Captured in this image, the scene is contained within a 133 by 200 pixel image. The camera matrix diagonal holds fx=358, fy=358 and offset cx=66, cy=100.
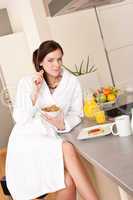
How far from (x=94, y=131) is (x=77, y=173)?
23cm

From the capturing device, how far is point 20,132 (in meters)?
2.01

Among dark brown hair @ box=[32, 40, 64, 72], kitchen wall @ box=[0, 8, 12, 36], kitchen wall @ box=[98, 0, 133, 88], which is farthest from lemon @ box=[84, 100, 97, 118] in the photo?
kitchen wall @ box=[0, 8, 12, 36]

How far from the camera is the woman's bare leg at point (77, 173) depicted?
1.72 meters

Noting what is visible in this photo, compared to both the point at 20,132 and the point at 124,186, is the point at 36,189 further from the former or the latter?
the point at 124,186

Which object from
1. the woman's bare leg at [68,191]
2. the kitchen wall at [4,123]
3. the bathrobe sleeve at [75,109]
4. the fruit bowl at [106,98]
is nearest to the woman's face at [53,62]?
the bathrobe sleeve at [75,109]

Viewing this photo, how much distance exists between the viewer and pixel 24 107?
6.63 feet

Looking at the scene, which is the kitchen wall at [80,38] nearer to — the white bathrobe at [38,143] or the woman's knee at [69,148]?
the white bathrobe at [38,143]

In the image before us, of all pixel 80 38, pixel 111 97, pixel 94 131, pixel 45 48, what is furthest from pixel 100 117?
pixel 80 38

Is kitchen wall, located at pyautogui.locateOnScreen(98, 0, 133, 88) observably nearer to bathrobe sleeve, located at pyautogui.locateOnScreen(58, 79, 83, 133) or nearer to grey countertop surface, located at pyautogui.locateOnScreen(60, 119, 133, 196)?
bathrobe sleeve, located at pyautogui.locateOnScreen(58, 79, 83, 133)

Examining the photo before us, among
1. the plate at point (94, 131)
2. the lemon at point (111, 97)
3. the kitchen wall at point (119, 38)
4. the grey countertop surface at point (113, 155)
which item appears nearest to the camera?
the grey countertop surface at point (113, 155)

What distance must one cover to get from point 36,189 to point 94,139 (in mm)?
561

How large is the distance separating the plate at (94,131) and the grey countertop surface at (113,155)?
0.05 feet

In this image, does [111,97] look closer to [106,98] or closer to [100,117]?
[106,98]

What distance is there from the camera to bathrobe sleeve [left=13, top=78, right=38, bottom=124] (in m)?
2.00
